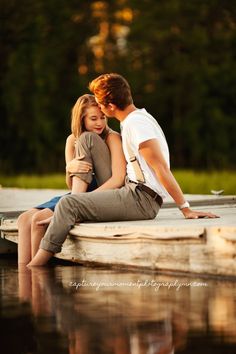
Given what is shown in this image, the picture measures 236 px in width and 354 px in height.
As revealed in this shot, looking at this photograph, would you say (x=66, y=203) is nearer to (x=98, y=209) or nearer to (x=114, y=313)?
(x=98, y=209)

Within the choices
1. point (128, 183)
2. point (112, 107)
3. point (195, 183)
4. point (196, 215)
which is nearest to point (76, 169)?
point (128, 183)

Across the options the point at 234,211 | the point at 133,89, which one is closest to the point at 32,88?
the point at 133,89

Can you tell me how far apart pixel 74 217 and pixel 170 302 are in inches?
62.4

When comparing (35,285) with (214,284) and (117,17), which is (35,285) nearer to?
(214,284)

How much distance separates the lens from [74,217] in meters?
6.97

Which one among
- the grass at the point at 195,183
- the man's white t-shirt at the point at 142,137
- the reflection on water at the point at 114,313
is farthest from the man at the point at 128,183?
the grass at the point at 195,183

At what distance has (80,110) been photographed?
7203 mm

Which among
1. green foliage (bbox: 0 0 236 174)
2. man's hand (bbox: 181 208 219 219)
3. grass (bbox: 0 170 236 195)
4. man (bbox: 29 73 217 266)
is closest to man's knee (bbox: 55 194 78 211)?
man (bbox: 29 73 217 266)

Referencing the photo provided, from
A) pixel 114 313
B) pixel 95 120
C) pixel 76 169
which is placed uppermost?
pixel 95 120

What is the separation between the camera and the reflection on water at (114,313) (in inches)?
172

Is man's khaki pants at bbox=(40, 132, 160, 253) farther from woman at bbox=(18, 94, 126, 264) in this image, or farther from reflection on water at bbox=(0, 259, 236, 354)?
reflection on water at bbox=(0, 259, 236, 354)

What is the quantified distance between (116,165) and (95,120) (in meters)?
Answer: 0.34

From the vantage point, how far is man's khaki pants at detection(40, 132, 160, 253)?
6.92m

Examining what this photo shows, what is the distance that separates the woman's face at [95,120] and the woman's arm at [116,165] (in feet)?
0.33
